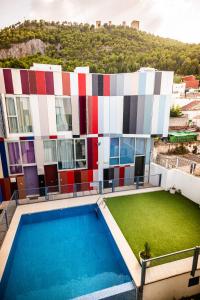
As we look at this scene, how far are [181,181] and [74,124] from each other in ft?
22.4

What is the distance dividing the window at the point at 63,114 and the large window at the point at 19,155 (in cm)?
185

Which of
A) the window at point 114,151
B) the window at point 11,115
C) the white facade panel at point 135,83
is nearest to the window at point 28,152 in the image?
the window at point 11,115

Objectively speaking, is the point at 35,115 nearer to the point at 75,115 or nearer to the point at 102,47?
the point at 75,115

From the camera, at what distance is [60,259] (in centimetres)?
704

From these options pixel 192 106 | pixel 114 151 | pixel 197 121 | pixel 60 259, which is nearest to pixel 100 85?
pixel 114 151

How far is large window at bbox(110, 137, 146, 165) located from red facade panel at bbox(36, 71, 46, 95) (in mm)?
4677

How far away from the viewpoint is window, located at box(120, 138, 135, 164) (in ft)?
37.6

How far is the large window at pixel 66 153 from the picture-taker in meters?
10.5

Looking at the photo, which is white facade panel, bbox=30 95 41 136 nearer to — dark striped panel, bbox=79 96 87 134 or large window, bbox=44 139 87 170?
large window, bbox=44 139 87 170

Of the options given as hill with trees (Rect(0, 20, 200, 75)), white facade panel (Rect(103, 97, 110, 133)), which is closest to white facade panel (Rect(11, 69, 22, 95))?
white facade panel (Rect(103, 97, 110, 133))

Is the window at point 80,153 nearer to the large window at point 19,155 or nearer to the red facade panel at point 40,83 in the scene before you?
the large window at point 19,155

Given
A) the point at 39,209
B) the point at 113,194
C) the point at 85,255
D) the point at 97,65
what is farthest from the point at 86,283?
the point at 97,65

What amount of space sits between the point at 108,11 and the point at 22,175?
170 ft

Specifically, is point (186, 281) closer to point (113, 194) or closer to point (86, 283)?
point (86, 283)
